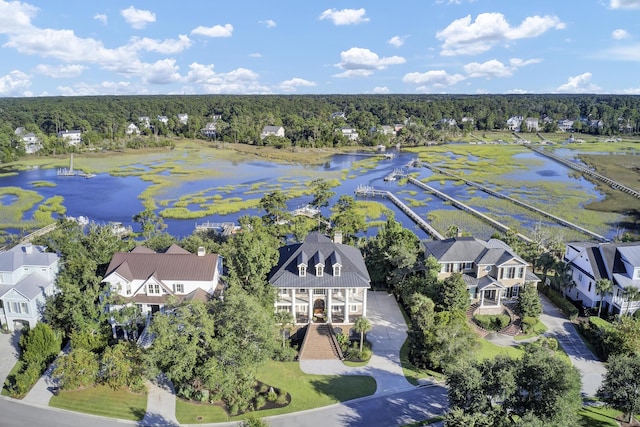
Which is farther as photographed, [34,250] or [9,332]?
[34,250]

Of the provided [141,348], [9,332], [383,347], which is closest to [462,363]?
[383,347]

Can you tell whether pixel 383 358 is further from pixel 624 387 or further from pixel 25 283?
pixel 25 283

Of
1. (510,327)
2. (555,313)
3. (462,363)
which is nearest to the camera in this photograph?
(462,363)

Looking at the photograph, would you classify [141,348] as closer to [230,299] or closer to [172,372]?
[172,372]

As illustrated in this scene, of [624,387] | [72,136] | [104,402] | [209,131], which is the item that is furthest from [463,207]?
[72,136]

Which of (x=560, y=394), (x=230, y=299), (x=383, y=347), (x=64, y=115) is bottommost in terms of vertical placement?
(x=383, y=347)

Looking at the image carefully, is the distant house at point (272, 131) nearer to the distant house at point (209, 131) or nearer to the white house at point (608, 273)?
the distant house at point (209, 131)

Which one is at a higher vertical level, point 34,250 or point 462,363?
point 34,250

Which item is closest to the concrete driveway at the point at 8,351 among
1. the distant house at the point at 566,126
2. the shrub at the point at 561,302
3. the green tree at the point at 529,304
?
the green tree at the point at 529,304
